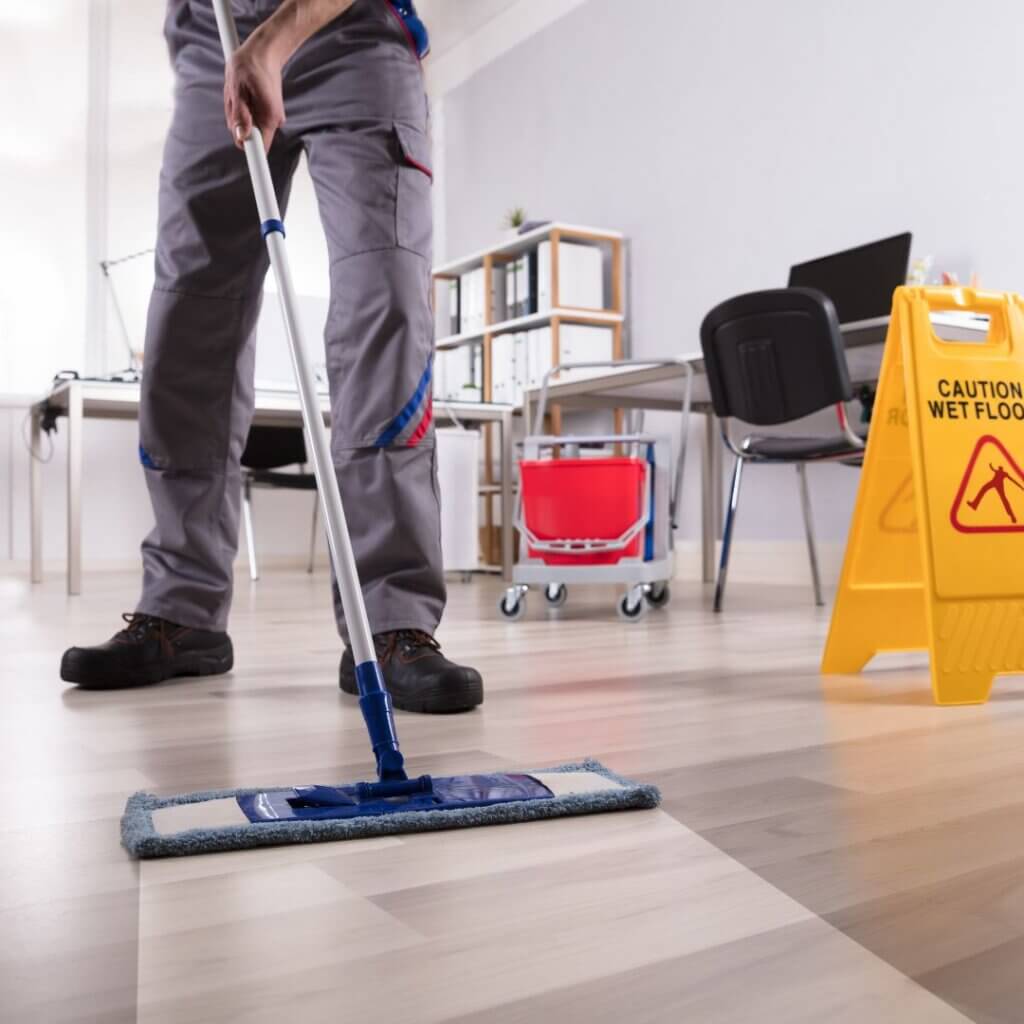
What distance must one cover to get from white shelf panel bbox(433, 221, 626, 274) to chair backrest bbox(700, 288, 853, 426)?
7.36 feet

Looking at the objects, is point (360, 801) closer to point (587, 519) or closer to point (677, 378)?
point (587, 519)

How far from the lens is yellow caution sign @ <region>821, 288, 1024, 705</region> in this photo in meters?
1.54

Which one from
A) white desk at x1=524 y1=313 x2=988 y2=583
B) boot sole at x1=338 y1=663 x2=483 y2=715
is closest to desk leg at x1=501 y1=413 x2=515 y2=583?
white desk at x1=524 y1=313 x2=988 y2=583

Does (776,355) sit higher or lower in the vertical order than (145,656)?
higher

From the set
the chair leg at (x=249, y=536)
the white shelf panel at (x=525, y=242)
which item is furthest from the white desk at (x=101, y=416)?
the white shelf panel at (x=525, y=242)

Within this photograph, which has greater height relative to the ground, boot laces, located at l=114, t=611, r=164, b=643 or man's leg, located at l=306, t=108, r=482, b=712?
man's leg, located at l=306, t=108, r=482, b=712

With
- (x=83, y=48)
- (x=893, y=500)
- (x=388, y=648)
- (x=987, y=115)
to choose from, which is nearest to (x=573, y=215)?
(x=987, y=115)

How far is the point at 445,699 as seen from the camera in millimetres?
1385

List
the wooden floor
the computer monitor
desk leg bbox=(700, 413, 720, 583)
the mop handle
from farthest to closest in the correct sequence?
desk leg bbox=(700, 413, 720, 583) → the computer monitor → the mop handle → the wooden floor

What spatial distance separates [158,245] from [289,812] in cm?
111

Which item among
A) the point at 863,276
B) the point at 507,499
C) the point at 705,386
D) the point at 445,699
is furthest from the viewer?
the point at 507,499

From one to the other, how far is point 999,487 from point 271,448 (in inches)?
171

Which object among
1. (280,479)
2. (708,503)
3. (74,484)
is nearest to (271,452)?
(280,479)

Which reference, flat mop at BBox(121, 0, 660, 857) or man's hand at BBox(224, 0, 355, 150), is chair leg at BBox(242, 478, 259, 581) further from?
flat mop at BBox(121, 0, 660, 857)
